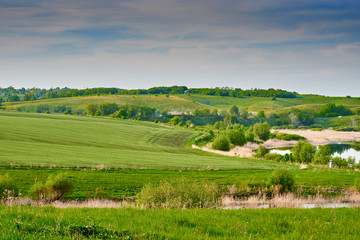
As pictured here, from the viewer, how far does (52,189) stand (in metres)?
23.7

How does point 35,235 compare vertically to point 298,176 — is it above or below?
above

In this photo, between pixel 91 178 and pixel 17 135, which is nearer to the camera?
pixel 91 178

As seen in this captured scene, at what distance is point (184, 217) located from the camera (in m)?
10.9

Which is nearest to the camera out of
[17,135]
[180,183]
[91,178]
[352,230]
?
[352,230]

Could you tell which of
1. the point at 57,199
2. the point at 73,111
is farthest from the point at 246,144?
the point at 73,111

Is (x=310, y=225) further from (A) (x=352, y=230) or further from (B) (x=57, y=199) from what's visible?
(B) (x=57, y=199)

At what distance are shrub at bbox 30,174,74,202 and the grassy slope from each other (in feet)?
37.2

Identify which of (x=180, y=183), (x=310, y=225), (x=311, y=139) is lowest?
(x=311, y=139)

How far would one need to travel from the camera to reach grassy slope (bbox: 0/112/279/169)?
39562 millimetres

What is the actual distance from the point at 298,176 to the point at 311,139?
Answer: 97.1 metres

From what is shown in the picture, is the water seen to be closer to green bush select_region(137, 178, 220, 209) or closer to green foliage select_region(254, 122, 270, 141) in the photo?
green foliage select_region(254, 122, 270, 141)

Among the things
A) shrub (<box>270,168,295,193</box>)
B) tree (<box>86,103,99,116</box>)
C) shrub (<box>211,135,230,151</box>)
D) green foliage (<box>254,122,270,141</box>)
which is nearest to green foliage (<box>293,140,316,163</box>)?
shrub (<box>211,135,230,151</box>)

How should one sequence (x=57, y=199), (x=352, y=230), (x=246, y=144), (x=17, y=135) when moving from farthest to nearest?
1. (x=246, y=144)
2. (x=17, y=135)
3. (x=57, y=199)
4. (x=352, y=230)

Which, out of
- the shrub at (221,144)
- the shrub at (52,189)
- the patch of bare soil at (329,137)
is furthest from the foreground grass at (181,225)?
the patch of bare soil at (329,137)
